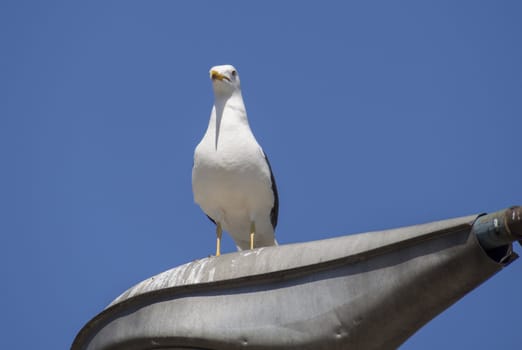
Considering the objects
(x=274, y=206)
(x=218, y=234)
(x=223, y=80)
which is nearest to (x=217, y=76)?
(x=223, y=80)

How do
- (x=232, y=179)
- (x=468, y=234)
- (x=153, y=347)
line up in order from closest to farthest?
(x=468, y=234) < (x=153, y=347) < (x=232, y=179)

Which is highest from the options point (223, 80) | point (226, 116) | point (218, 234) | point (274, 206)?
point (223, 80)

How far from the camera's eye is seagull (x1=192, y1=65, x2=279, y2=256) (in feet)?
41.2

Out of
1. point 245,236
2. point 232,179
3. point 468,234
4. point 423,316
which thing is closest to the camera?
point 468,234

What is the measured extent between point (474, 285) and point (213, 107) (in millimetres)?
Answer: 6643

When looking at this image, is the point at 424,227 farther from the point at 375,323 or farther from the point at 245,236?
the point at 245,236

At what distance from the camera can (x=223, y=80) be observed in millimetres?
13375

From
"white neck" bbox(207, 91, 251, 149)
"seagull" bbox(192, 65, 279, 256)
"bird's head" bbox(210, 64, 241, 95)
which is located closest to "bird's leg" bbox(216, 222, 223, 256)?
"seagull" bbox(192, 65, 279, 256)

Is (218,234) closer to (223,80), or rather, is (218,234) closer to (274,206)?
(274,206)

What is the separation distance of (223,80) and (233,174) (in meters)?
1.51

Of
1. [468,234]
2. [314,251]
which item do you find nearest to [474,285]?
Answer: [468,234]

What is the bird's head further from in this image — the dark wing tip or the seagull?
the dark wing tip

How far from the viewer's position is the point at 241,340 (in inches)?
338

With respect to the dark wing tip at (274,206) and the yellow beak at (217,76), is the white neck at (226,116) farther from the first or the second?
the dark wing tip at (274,206)
